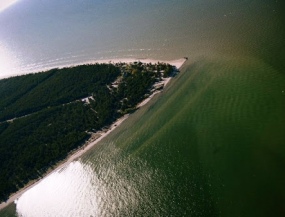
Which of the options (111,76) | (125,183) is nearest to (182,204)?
(125,183)

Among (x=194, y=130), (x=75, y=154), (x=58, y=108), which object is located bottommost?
(x=75, y=154)

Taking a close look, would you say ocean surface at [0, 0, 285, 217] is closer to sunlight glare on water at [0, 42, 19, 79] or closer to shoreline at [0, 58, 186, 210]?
sunlight glare on water at [0, 42, 19, 79]

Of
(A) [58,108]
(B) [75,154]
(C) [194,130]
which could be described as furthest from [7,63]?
(C) [194,130]

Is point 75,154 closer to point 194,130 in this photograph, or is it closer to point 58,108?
point 58,108

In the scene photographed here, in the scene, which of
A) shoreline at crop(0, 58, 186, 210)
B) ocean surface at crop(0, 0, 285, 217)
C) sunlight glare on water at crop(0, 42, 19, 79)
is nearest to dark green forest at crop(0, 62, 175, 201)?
shoreline at crop(0, 58, 186, 210)

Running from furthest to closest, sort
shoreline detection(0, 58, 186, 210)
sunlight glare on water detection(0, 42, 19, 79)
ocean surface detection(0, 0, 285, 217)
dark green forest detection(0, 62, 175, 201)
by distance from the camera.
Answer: sunlight glare on water detection(0, 42, 19, 79), dark green forest detection(0, 62, 175, 201), shoreline detection(0, 58, 186, 210), ocean surface detection(0, 0, 285, 217)

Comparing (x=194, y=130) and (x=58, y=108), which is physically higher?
(x=194, y=130)

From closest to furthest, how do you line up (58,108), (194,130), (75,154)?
(194,130), (75,154), (58,108)
